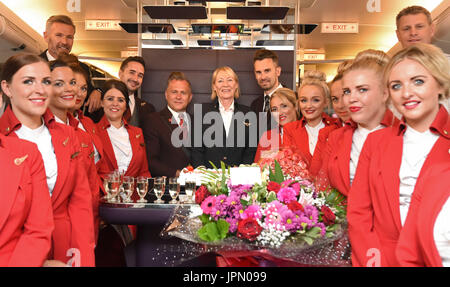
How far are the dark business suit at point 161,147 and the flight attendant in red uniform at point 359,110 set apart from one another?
1771mm

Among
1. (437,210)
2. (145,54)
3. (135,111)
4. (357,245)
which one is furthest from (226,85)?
(437,210)

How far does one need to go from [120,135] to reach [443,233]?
2.63 meters

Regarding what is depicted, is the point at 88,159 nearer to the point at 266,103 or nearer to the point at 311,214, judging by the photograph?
the point at 311,214

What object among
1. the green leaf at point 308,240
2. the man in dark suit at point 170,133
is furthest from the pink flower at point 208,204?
the man in dark suit at point 170,133

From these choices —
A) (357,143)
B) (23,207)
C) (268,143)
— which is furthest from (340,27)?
(23,207)

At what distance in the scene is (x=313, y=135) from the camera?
10.1ft

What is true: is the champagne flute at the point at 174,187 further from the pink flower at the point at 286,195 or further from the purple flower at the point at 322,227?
the purple flower at the point at 322,227

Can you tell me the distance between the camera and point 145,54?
4520 millimetres

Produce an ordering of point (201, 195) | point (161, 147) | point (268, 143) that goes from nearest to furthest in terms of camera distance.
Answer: point (201, 195), point (268, 143), point (161, 147)

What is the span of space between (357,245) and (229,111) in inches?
89.8

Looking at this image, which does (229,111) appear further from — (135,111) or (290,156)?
(290,156)

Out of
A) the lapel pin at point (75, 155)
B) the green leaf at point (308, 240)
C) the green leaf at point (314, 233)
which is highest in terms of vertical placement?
the lapel pin at point (75, 155)

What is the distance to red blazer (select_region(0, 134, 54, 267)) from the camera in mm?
1507

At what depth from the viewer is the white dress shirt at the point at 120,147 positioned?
3309mm
